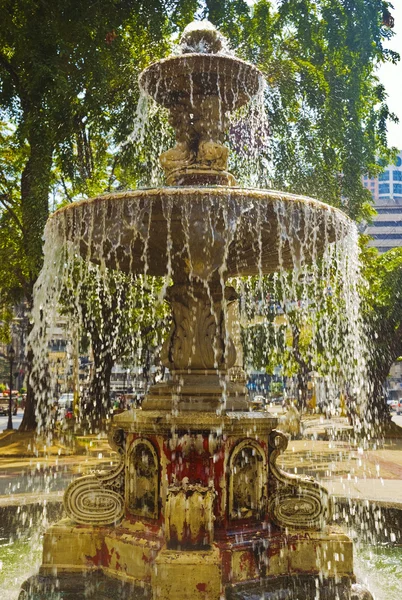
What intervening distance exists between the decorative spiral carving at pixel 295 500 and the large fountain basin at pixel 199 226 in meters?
1.42

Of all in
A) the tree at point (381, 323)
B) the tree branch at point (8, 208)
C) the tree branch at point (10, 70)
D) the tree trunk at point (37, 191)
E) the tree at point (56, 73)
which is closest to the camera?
the tree at point (56, 73)

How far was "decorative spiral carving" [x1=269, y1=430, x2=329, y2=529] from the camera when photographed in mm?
4559

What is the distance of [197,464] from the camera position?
4.39 meters

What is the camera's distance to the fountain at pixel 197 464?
4.11 metres

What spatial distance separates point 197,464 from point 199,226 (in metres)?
1.63

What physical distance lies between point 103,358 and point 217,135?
54.0ft

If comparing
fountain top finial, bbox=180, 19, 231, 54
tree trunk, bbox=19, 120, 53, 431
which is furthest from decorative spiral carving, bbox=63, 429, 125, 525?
tree trunk, bbox=19, 120, 53, 431

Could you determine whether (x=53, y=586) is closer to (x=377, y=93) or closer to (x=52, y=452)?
(x=52, y=452)

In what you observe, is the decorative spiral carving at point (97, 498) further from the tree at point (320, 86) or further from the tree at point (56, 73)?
the tree at point (320, 86)

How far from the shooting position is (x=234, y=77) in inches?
216

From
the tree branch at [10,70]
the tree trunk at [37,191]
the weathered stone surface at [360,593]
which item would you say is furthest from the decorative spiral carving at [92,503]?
the tree branch at [10,70]

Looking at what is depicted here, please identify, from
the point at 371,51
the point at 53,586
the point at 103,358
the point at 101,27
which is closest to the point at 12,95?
the point at 101,27

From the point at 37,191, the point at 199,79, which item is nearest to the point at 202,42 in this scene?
the point at 199,79

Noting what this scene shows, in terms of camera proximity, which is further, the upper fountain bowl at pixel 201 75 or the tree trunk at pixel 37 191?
the tree trunk at pixel 37 191
